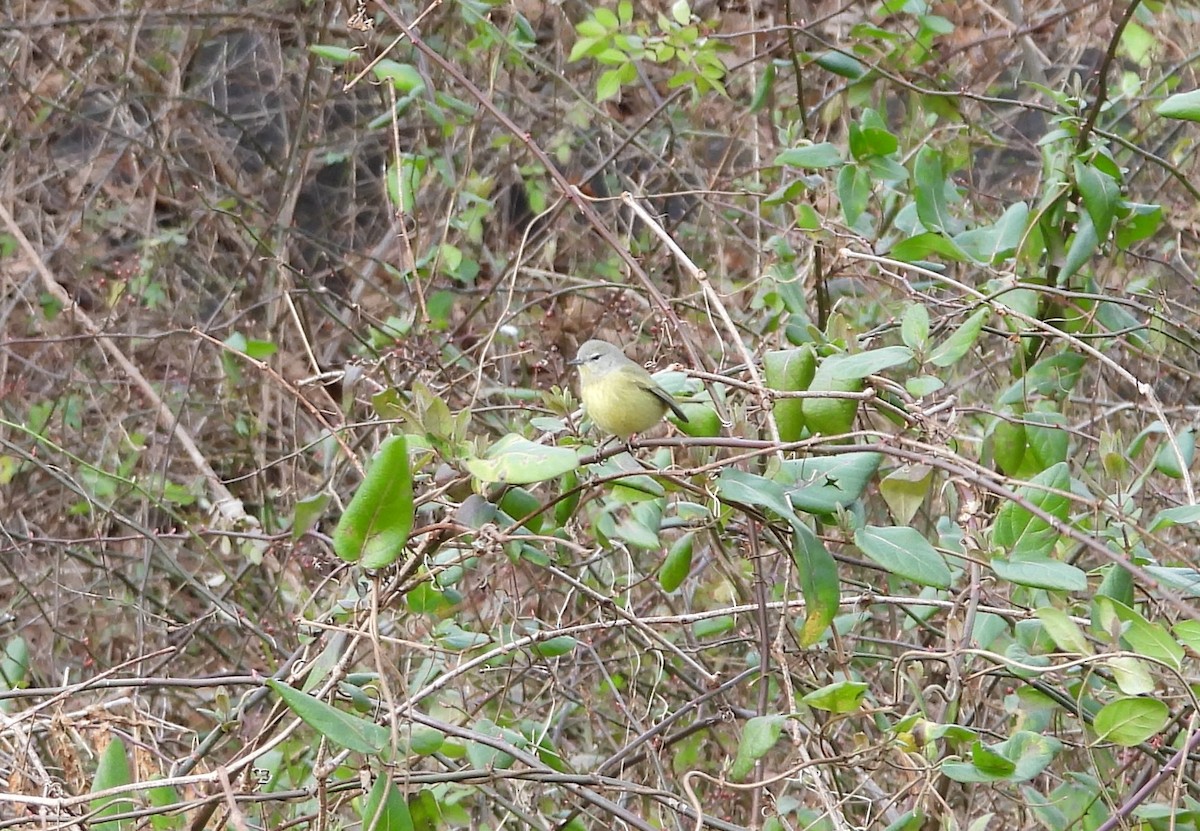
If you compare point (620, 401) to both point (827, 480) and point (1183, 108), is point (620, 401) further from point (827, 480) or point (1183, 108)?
point (1183, 108)

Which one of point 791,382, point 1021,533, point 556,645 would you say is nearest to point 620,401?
point 556,645

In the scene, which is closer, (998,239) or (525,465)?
(525,465)

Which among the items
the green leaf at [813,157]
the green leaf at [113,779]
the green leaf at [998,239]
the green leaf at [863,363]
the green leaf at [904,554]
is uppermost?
the green leaf at [813,157]

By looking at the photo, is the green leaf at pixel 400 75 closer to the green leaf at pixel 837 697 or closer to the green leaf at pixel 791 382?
the green leaf at pixel 791 382

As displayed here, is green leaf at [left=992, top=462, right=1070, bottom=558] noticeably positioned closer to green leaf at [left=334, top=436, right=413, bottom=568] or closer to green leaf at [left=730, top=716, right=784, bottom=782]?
green leaf at [left=730, top=716, right=784, bottom=782]

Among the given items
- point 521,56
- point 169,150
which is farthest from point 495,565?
point 169,150

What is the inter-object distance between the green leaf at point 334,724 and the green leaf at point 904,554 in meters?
0.81

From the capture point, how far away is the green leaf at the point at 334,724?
1746 millimetres

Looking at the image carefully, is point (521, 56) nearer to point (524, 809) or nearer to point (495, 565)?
point (495, 565)

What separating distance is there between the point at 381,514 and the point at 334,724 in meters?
0.30

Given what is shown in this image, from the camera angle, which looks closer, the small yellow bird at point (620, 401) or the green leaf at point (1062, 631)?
the green leaf at point (1062, 631)

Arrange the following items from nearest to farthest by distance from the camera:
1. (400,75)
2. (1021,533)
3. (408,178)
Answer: (1021,533)
(400,75)
(408,178)

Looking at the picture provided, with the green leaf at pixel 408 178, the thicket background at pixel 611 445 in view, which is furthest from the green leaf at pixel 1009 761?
the green leaf at pixel 408 178

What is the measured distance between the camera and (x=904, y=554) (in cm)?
202
